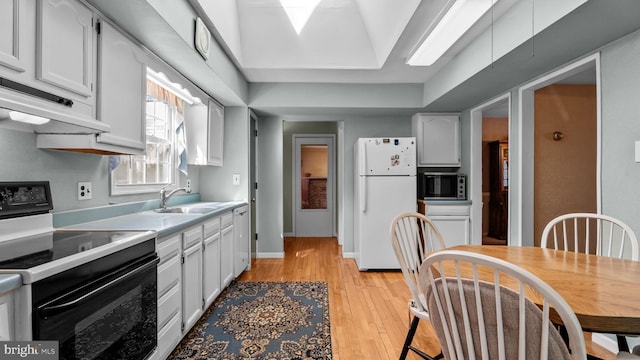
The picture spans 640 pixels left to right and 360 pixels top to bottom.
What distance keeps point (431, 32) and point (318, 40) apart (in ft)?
4.15

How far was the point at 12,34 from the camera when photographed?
1.12m

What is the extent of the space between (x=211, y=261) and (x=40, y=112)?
1.66m

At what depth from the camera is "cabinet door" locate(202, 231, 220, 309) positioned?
2.33 meters

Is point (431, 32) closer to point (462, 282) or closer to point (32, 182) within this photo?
point (462, 282)

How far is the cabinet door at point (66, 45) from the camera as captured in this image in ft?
4.09

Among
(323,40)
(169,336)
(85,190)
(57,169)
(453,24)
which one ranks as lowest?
(169,336)

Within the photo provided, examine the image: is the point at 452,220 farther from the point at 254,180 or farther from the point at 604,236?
the point at 254,180

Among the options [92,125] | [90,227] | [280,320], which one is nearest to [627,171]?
[280,320]

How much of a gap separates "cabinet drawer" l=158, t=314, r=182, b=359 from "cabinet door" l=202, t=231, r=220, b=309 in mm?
421

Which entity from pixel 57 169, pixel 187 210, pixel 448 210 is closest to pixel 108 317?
pixel 57 169

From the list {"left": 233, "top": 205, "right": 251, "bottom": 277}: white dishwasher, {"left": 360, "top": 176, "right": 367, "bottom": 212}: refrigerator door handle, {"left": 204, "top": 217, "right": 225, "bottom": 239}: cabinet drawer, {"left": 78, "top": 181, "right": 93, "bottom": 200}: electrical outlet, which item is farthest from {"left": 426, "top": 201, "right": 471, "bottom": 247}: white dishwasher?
{"left": 78, "top": 181, "right": 93, "bottom": 200}: electrical outlet

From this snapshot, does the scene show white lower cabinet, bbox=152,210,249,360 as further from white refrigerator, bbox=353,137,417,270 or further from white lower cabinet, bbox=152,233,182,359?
white refrigerator, bbox=353,137,417,270

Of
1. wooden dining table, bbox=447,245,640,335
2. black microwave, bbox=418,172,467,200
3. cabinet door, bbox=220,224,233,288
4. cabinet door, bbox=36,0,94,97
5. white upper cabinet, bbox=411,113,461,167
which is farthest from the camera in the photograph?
white upper cabinet, bbox=411,113,461,167

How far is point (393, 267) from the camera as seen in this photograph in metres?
3.64
